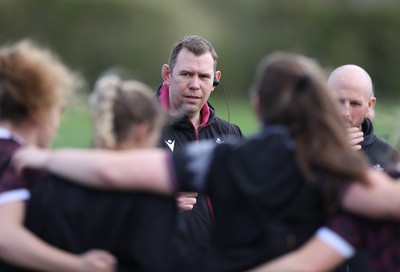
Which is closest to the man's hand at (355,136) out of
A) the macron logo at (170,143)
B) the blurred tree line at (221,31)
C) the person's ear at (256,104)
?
the macron logo at (170,143)

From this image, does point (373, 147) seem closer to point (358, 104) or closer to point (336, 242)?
point (358, 104)

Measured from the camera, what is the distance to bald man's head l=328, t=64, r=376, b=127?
231 inches

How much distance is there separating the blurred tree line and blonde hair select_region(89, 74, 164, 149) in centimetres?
2804

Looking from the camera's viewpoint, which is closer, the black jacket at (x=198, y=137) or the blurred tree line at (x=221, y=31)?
the black jacket at (x=198, y=137)

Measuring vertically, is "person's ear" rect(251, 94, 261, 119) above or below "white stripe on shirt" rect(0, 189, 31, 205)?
above

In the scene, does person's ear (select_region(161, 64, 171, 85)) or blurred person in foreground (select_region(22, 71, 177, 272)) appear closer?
blurred person in foreground (select_region(22, 71, 177, 272))

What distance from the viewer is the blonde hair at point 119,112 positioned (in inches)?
140

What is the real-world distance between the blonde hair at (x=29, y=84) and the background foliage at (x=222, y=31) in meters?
26.3

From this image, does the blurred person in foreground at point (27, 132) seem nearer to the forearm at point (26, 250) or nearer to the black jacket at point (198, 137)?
the forearm at point (26, 250)

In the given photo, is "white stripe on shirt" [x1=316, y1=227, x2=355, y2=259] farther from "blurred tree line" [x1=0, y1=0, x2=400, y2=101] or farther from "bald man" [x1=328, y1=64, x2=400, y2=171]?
"blurred tree line" [x1=0, y1=0, x2=400, y2=101]

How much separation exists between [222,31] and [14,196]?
1367 inches

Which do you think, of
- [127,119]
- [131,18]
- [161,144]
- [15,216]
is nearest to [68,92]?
[127,119]

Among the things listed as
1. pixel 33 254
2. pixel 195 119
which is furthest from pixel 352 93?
pixel 33 254

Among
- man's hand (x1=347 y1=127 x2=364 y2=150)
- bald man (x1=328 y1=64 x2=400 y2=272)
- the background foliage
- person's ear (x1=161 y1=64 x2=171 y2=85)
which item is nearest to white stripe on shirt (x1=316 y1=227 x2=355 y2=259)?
man's hand (x1=347 y1=127 x2=364 y2=150)
